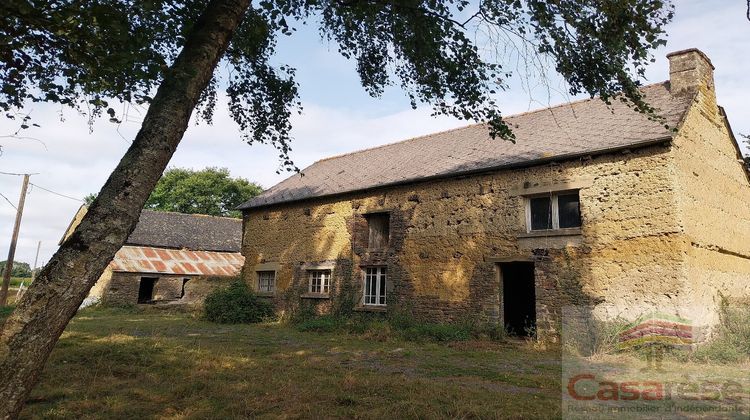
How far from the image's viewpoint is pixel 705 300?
31.2ft

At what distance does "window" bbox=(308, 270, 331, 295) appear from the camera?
14.9 meters

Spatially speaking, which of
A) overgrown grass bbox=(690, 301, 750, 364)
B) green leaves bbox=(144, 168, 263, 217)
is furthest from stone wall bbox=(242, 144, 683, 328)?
green leaves bbox=(144, 168, 263, 217)

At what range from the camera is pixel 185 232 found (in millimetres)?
26781

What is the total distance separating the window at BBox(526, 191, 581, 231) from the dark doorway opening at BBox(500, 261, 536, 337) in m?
1.69

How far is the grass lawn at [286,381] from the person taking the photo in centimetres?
464

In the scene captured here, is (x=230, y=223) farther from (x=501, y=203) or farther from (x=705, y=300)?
(x=705, y=300)

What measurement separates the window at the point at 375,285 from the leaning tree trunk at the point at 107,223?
33.2ft

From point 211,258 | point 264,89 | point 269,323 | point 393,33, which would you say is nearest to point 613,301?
point 393,33

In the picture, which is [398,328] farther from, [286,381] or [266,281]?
[266,281]

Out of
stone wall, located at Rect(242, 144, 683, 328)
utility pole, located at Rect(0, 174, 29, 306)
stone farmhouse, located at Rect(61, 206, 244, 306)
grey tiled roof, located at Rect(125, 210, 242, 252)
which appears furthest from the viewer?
grey tiled roof, located at Rect(125, 210, 242, 252)

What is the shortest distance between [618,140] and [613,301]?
11.4ft

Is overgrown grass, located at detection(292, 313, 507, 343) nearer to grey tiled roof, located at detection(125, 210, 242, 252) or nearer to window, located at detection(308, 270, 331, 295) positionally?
window, located at detection(308, 270, 331, 295)

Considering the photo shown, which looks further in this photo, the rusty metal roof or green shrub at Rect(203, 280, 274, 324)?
the rusty metal roof

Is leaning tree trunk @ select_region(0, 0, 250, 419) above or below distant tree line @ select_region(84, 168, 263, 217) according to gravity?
below
